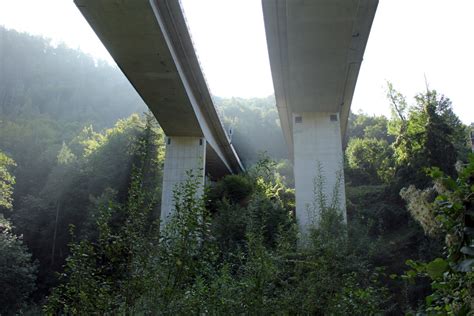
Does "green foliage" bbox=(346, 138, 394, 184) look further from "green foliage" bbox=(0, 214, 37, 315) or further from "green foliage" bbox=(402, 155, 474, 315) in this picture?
"green foliage" bbox=(402, 155, 474, 315)

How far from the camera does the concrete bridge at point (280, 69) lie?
827cm

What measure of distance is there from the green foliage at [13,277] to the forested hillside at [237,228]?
2.1 inches

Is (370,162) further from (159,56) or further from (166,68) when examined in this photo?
(159,56)

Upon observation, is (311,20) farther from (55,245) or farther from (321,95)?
(55,245)

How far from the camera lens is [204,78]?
12.5 m

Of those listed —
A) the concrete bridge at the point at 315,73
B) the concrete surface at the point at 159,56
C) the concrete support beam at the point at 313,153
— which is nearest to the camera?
the concrete surface at the point at 159,56

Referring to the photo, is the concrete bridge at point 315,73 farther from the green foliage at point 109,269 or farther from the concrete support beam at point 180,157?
the concrete support beam at point 180,157

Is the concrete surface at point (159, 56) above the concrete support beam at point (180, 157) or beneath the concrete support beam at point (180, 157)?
above

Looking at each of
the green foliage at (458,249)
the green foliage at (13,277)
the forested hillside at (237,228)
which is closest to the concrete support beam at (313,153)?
the forested hillside at (237,228)

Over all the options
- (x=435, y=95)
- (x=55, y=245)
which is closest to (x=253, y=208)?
(x=435, y=95)

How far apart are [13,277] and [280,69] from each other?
12.0 metres

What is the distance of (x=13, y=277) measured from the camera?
14.8 m

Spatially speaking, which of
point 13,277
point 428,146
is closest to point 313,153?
point 428,146

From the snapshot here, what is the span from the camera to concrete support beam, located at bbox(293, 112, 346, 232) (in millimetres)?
12492
